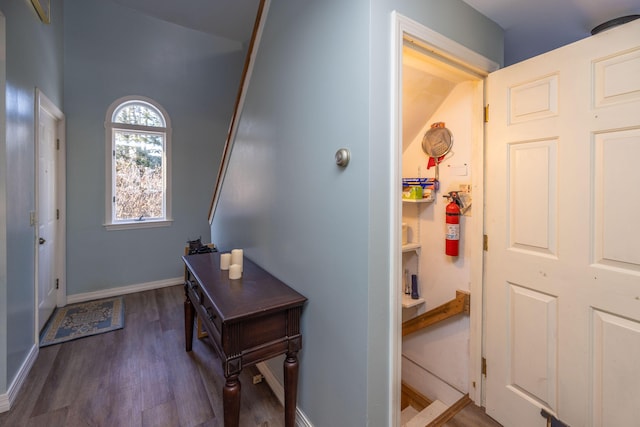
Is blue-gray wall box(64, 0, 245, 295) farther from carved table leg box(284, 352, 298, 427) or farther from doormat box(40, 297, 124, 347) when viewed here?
carved table leg box(284, 352, 298, 427)

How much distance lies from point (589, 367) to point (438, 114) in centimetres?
160

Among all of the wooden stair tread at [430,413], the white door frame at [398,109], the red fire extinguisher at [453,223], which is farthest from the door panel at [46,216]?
the red fire extinguisher at [453,223]

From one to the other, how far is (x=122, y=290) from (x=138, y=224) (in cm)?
84

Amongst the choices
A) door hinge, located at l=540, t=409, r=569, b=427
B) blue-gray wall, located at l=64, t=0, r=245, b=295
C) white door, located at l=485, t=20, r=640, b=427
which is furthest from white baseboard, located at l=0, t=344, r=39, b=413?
door hinge, located at l=540, t=409, r=569, b=427

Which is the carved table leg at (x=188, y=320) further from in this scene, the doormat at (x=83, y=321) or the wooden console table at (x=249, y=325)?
the doormat at (x=83, y=321)

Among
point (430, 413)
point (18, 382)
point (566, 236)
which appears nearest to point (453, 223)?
point (566, 236)

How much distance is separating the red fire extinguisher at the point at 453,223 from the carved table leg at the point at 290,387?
1.21 m

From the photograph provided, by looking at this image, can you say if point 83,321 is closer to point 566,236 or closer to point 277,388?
point 277,388

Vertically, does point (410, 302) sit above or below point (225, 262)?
below

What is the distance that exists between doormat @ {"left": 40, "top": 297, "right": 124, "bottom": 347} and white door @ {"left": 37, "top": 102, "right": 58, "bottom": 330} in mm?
100

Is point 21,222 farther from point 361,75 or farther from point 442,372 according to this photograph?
point 442,372

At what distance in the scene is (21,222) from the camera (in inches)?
76.4

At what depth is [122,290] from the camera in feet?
11.7

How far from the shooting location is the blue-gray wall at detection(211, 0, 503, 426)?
110 centimetres
